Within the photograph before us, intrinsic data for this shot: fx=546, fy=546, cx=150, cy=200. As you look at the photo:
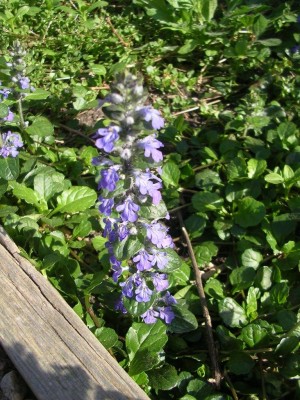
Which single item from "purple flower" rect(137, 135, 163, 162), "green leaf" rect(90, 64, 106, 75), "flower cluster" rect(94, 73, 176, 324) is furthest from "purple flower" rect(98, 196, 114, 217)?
"green leaf" rect(90, 64, 106, 75)

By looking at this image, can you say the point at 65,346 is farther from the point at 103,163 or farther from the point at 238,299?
the point at 238,299

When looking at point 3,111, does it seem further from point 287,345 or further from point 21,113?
point 287,345

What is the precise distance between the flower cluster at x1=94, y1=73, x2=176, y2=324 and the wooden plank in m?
0.29

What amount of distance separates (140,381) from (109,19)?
11.3 feet

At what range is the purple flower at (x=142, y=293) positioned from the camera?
255 cm

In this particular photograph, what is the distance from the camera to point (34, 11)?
15.7 ft

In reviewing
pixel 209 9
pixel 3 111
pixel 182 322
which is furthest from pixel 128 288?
pixel 209 9

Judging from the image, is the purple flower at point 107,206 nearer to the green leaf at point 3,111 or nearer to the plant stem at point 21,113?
the green leaf at point 3,111

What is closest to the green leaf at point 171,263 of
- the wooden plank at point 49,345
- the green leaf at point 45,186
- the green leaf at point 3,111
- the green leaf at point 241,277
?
the wooden plank at point 49,345

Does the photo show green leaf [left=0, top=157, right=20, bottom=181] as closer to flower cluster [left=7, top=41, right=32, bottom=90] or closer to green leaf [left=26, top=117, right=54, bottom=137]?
green leaf [left=26, top=117, right=54, bottom=137]

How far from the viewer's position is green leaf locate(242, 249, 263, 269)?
127 inches

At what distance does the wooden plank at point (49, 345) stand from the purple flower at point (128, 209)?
0.72 m

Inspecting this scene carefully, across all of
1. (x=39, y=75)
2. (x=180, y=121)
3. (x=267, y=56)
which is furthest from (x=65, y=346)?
(x=267, y=56)

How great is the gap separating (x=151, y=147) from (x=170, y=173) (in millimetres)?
1570
